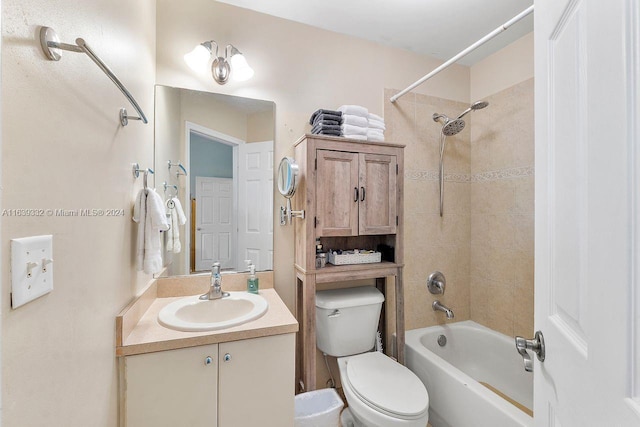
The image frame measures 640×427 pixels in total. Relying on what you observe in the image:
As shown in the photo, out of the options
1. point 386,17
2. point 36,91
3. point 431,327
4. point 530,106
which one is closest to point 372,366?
point 431,327

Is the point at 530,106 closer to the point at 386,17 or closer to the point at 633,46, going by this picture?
the point at 386,17

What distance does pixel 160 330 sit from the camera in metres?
1.08

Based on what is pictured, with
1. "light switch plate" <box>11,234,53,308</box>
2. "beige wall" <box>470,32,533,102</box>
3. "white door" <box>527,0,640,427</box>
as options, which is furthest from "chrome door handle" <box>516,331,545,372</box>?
"beige wall" <box>470,32,533,102</box>

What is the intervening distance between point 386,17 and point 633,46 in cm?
173

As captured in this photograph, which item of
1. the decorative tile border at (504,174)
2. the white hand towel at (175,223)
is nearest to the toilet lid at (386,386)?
the white hand towel at (175,223)

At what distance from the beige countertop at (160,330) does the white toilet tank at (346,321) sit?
36cm

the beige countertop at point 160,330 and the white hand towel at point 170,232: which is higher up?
the white hand towel at point 170,232

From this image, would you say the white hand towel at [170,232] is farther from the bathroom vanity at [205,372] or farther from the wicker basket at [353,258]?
the wicker basket at [353,258]

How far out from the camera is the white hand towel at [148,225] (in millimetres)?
1097

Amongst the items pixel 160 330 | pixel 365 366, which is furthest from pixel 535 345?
pixel 160 330

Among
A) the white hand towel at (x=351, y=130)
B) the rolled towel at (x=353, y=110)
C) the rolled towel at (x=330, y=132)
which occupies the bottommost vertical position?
the rolled towel at (x=330, y=132)

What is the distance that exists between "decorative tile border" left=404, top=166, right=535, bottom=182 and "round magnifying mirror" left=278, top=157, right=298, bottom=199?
954mm

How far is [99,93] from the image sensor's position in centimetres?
84

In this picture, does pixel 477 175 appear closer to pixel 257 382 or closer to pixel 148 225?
pixel 257 382
